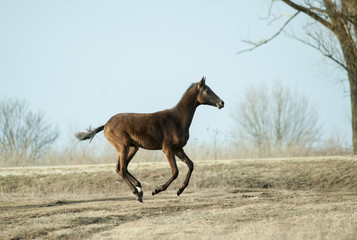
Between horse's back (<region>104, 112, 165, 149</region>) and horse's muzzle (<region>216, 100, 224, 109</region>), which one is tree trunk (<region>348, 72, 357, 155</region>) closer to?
horse's muzzle (<region>216, 100, 224, 109</region>)

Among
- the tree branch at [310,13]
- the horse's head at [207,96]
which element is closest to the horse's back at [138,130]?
the horse's head at [207,96]

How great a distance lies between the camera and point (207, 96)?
1045 cm

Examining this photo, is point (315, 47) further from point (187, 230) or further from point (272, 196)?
point (187, 230)

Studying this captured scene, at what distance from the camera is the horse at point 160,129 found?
1027 cm

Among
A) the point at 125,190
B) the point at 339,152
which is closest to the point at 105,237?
the point at 125,190

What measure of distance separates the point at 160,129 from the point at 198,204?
63.8 inches

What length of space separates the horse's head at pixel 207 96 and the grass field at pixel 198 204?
6.26ft

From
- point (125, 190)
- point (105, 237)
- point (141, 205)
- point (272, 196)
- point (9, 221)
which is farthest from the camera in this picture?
point (125, 190)

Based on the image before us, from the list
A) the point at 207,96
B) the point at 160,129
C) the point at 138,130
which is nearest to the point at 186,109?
the point at 207,96

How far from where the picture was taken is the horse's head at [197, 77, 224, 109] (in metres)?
10.4

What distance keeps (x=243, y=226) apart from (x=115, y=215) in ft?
7.55

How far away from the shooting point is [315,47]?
20.9 m

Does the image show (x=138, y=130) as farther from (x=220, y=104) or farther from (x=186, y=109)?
(x=220, y=104)

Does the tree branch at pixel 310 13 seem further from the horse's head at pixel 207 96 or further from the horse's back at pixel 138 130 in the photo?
the horse's back at pixel 138 130
